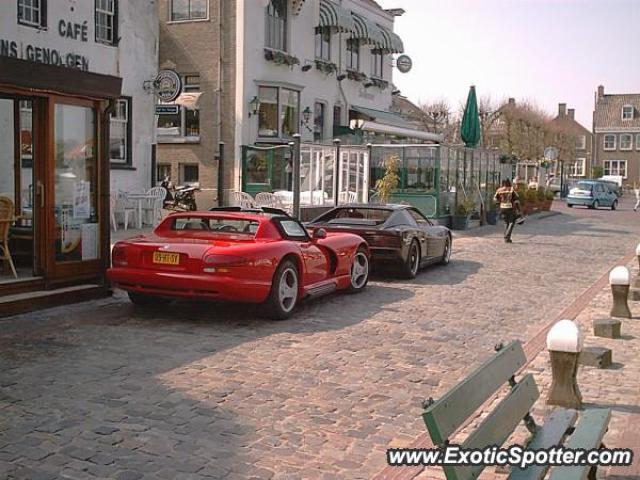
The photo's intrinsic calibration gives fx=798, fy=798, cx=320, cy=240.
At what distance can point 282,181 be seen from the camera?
2480 cm

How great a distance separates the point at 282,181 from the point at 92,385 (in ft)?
61.5

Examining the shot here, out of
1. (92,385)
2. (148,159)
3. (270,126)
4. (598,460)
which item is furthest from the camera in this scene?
(270,126)

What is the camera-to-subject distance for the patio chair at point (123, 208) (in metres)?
18.6

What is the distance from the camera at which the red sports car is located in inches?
342

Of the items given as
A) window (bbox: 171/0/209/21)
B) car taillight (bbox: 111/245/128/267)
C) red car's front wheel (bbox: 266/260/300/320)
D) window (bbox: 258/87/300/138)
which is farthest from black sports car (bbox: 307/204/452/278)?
window (bbox: 171/0/209/21)

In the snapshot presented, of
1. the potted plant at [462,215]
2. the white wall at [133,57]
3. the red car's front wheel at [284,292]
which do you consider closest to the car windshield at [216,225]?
the red car's front wheel at [284,292]

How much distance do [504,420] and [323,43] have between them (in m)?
29.0

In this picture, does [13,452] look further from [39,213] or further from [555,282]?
[555,282]

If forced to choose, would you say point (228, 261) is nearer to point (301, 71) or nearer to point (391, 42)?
point (301, 71)

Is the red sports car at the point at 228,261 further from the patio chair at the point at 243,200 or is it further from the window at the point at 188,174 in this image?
the window at the point at 188,174

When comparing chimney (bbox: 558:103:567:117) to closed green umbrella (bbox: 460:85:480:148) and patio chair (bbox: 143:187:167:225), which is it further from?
patio chair (bbox: 143:187:167:225)

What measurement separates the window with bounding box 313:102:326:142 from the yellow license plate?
22320 mm

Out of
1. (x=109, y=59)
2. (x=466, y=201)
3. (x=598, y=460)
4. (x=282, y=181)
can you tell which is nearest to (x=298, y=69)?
(x=282, y=181)

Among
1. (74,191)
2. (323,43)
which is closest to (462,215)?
(323,43)
